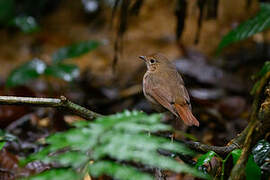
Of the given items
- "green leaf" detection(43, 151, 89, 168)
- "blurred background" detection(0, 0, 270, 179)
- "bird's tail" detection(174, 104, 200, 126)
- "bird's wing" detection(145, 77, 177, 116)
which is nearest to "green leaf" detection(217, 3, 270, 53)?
"blurred background" detection(0, 0, 270, 179)

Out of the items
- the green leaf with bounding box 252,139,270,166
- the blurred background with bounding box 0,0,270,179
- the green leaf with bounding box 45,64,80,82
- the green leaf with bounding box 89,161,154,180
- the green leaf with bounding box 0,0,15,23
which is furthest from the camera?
the green leaf with bounding box 0,0,15,23

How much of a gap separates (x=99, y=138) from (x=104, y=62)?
6.48m

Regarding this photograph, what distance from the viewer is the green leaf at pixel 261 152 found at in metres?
2.75

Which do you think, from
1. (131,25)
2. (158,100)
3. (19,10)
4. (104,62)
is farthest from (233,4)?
(158,100)

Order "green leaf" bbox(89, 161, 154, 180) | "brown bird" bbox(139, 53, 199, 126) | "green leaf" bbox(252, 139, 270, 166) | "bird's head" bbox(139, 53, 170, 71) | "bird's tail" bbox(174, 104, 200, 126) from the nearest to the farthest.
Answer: "green leaf" bbox(89, 161, 154, 180) → "green leaf" bbox(252, 139, 270, 166) → "bird's tail" bbox(174, 104, 200, 126) → "brown bird" bbox(139, 53, 199, 126) → "bird's head" bbox(139, 53, 170, 71)

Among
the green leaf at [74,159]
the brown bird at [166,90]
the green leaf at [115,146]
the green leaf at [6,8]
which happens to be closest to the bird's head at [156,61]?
the brown bird at [166,90]

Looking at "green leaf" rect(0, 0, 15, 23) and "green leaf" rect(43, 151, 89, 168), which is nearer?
"green leaf" rect(43, 151, 89, 168)

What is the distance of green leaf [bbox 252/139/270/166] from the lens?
2.75 meters

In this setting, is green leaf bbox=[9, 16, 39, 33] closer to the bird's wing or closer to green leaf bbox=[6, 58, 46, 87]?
green leaf bbox=[6, 58, 46, 87]

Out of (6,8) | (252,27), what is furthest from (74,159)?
(6,8)

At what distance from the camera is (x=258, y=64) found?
22.7ft

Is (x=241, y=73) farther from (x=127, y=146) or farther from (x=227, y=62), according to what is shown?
(x=127, y=146)

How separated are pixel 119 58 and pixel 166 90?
3989mm

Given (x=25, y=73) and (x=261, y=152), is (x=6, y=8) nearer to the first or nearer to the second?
(x=25, y=73)
